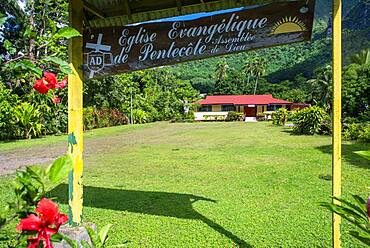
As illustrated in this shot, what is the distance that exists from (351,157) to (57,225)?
29.0 feet

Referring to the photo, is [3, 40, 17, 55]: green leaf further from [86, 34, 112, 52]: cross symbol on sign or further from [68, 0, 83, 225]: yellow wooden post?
[86, 34, 112, 52]: cross symbol on sign

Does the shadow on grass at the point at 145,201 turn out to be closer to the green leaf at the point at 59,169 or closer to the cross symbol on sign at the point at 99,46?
the cross symbol on sign at the point at 99,46

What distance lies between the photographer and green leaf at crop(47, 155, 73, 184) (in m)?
0.69

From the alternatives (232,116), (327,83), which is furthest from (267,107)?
(327,83)

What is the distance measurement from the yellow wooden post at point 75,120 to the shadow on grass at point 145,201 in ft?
4.74

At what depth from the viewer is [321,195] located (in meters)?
4.73

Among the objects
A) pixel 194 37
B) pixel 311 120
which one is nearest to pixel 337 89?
pixel 194 37

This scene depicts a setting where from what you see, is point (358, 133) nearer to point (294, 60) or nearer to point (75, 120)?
point (75, 120)

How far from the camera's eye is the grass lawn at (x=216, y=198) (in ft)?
10.6

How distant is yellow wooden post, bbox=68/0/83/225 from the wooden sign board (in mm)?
122

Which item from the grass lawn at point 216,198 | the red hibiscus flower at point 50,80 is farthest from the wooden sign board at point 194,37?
the grass lawn at point 216,198

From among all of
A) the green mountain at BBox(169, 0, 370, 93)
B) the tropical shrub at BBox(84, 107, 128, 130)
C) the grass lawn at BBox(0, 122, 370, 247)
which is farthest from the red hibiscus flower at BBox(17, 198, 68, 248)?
the green mountain at BBox(169, 0, 370, 93)

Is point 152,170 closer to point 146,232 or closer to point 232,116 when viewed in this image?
point 146,232

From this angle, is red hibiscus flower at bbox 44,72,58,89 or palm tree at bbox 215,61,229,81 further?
palm tree at bbox 215,61,229,81
